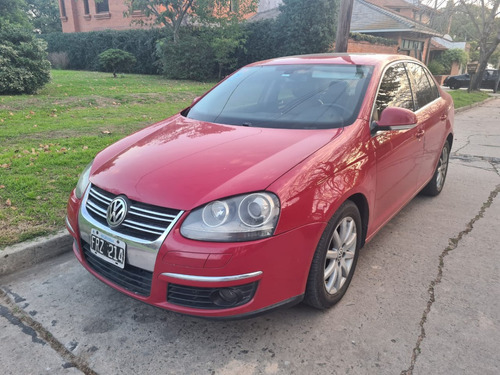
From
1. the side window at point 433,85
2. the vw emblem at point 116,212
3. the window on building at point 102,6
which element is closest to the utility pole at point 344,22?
the side window at point 433,85

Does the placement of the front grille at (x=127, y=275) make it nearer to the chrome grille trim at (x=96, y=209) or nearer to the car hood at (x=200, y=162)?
the chrome grille trim at (x=96, y=209)

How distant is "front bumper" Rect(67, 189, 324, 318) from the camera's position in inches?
79.7

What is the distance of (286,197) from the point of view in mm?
2137

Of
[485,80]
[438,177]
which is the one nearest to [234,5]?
[438,177]

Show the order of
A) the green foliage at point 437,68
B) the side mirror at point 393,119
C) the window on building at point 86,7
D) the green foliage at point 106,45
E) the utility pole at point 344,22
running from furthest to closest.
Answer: the green foliage at point 437,68, the window on building at point 86,7, the green foliage at point 106,45, the utility pole at point 344,22, the side mirror at point 393,119

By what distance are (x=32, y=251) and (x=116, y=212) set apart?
4.68 ft

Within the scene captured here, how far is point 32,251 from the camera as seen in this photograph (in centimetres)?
323

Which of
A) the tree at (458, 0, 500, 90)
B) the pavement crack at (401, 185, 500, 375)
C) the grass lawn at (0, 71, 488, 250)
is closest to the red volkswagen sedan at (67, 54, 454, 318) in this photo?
the pavement crack at (401, 185, 500, 375)

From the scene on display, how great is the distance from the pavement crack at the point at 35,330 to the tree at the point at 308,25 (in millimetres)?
17984

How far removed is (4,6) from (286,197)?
3340cm

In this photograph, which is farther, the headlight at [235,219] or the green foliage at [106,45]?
the green foliage at [106,45]

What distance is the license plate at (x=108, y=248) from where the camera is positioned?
224 centimetres

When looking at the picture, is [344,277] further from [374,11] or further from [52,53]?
[374,11]

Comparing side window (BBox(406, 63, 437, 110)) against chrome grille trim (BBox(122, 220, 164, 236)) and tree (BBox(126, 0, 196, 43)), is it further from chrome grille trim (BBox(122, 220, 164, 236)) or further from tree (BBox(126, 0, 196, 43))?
tree (BBox(126, 0, 196, 43))
